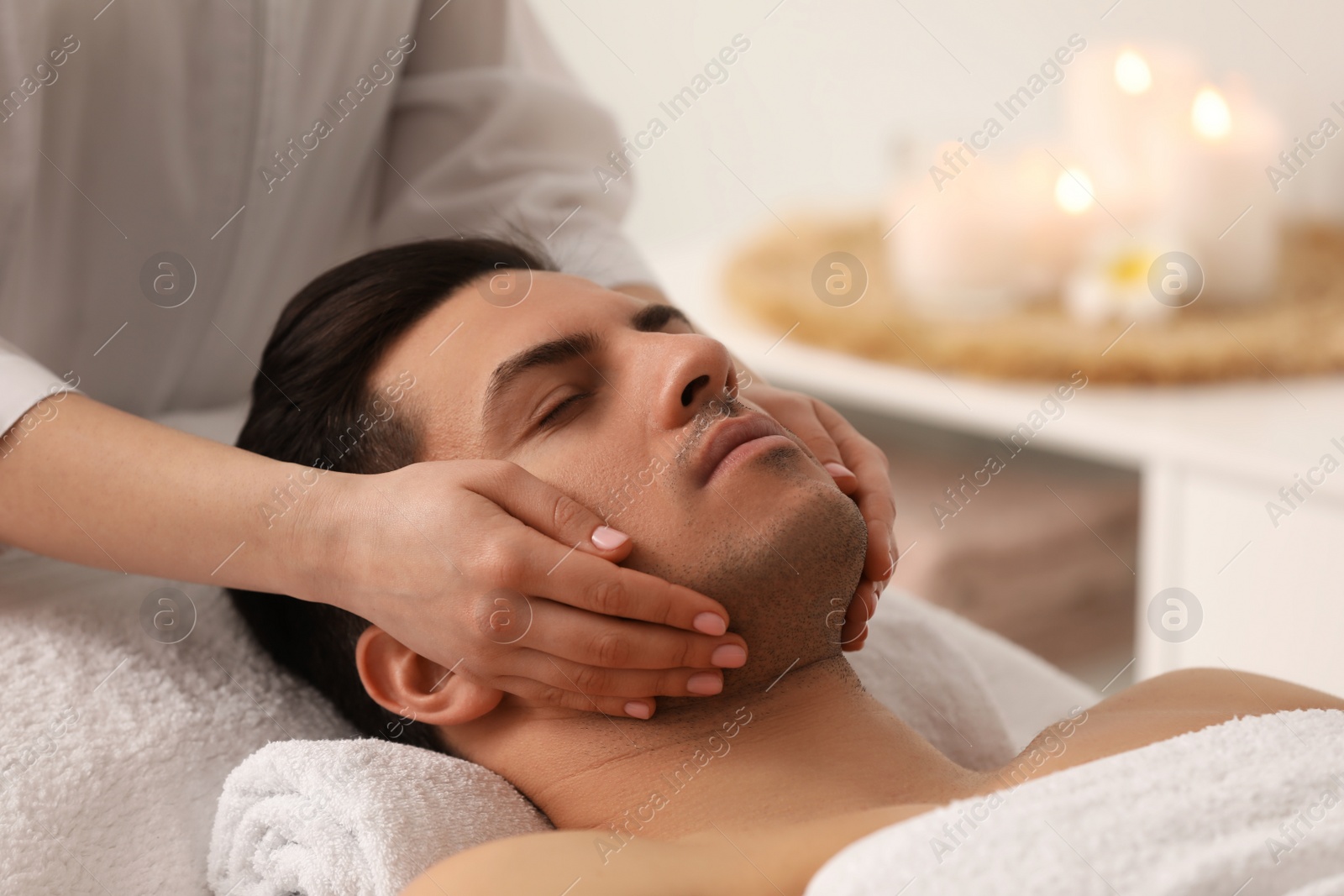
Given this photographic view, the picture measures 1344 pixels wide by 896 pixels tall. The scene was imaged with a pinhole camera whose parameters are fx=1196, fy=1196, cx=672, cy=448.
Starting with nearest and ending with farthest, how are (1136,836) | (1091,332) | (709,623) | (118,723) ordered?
1. (1136,836)
2. (709,623)
3. (118,723)
4. (1091,332)

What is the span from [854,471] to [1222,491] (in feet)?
3.14

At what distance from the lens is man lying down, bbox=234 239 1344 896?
0.84 metres

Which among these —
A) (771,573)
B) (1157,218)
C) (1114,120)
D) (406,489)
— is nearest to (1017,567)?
(1157,218)

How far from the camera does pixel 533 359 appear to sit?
920mm

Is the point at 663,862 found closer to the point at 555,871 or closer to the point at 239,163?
the point at 555,871

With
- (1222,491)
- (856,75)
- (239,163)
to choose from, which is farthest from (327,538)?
(856,75)

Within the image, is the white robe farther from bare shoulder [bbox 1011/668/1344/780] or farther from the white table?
the white table

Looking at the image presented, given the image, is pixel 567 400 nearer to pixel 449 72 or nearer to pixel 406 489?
pixel 406 489

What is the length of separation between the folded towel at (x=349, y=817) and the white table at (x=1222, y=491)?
1.22 metres

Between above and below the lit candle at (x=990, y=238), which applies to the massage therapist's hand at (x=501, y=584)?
below

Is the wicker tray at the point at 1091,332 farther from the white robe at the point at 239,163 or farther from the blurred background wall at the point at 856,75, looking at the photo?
the white robe at the point at 239,163

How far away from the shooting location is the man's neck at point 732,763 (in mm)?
833

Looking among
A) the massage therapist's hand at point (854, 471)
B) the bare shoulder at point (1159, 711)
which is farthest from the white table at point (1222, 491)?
the massage therapist's hand at point (854, 471)

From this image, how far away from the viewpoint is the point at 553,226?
4.04 ft
